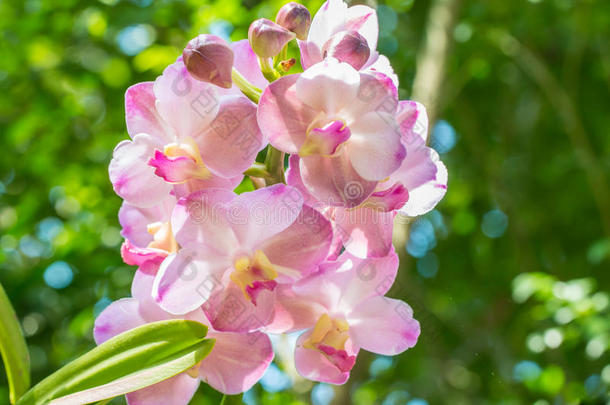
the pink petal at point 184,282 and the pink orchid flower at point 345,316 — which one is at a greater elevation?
the pink petal at point 184,282

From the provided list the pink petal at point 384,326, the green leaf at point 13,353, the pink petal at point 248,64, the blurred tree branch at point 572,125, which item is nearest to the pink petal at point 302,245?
Answer: the pink petal at point 384,326

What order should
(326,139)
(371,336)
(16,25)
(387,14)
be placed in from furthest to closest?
1. (387,14)
2. (16,25)
3. (371,336)
4. (326,139)

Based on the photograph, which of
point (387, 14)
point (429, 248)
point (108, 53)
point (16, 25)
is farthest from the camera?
point (429, 248)

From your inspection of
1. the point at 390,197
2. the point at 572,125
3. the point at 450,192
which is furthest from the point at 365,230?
the point at 450,192

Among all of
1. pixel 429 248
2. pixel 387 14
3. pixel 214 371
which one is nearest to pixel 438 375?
pixel 429 248

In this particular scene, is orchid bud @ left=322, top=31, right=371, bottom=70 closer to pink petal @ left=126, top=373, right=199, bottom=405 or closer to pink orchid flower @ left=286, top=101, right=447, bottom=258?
pink orchid flower @ left=286, top=101, right=447, bottom=258

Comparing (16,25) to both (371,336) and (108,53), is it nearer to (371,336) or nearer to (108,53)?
(108,53)

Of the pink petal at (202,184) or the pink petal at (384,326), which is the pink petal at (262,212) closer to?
the pink petal at (202,184)
